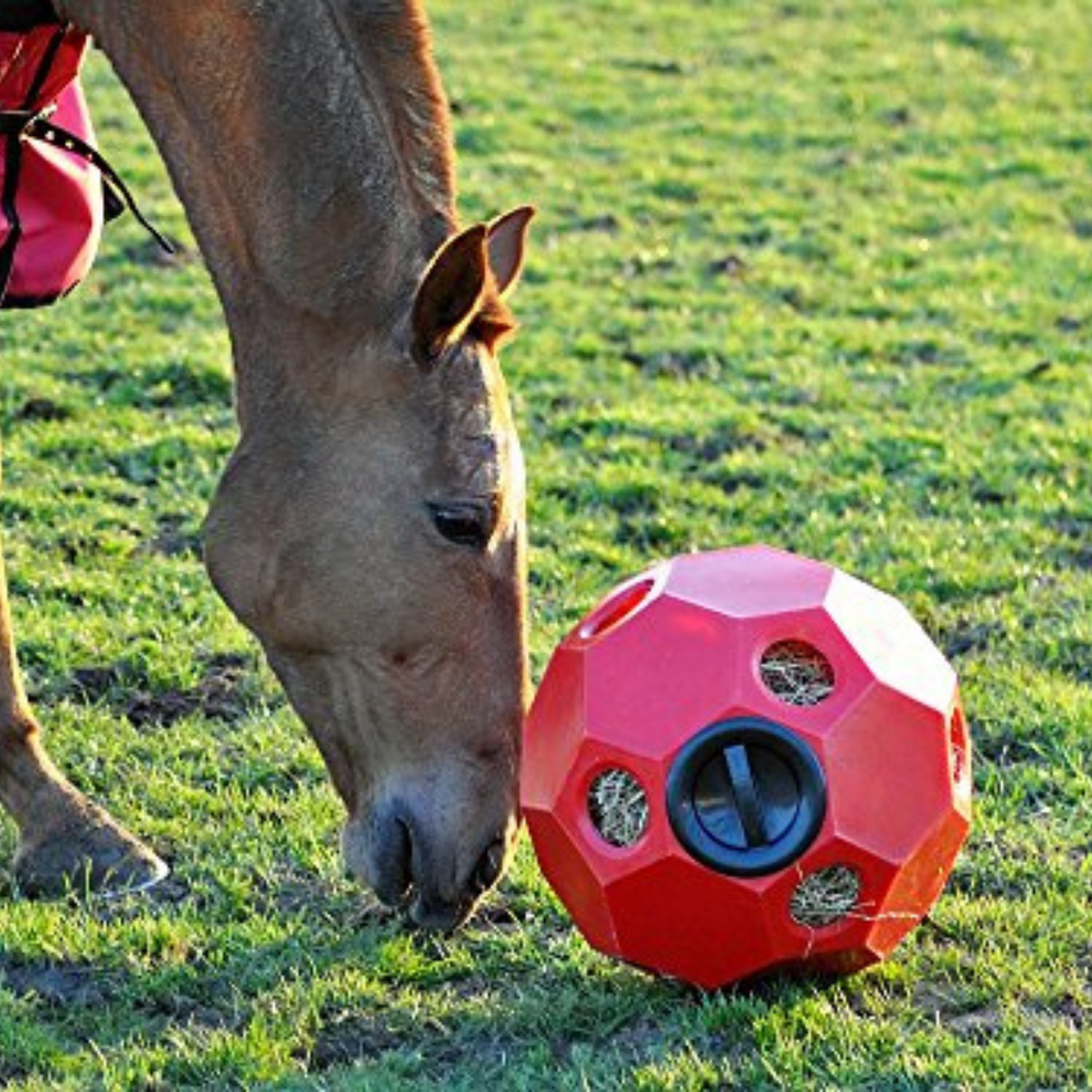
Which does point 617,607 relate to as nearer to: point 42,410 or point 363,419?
point 363,419

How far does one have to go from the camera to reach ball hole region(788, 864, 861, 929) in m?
4.34

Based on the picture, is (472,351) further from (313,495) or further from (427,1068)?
(427,1068)

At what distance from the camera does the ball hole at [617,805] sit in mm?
4402

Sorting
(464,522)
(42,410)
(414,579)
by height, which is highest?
(464,522)

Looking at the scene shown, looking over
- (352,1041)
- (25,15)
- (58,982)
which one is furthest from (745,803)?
(25,15)

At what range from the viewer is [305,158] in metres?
4.65

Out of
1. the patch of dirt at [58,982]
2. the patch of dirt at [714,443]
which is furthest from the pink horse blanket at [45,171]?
the patch of dirt at [714,443]

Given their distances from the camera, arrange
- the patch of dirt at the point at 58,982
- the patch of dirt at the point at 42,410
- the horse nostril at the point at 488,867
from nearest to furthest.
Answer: the horse nostril at the point at 488,867
the patch of dirt at the point at 58,982
the patch of dirt at the point at 42,410

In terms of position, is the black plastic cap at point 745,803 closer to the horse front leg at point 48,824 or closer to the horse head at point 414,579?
the horse head at point 414,579

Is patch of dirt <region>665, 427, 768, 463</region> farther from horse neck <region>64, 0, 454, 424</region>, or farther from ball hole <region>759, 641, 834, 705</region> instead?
ball hole <region>759, 641, 834, 705</region>

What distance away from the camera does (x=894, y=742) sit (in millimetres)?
4402

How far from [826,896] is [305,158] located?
172 centimetres

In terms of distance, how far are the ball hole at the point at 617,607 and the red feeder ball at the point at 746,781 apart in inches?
3.8

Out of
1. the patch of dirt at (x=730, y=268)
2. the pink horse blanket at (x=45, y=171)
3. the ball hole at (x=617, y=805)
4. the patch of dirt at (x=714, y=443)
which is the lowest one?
the patch of dirt at (x=730, y=268)
